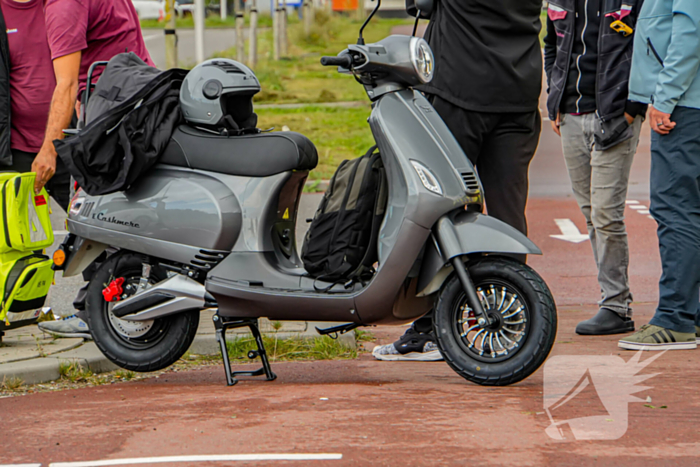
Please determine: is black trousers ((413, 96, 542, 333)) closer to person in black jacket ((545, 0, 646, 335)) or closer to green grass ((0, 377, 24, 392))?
person in black jacket ((545, 0, 646, 335))

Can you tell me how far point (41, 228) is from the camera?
17.3 feet

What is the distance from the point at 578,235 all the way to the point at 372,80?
542 cm

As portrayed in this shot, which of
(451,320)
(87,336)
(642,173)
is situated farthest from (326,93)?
(451,320)

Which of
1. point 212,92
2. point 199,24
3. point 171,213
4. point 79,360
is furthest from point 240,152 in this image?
point 199,24

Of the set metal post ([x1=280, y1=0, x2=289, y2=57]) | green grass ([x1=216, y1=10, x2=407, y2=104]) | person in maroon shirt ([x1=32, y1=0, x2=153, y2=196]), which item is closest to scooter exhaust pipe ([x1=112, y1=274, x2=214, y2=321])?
person in maroon shirt ([x1=32, y1=0, x2=153, y2=196])

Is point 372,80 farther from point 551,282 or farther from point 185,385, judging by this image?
point 551,282

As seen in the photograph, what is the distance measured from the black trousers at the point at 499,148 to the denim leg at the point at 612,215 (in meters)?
0.74

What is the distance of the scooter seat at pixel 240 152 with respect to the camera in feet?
14.3

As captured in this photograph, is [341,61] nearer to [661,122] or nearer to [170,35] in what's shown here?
[661,122]

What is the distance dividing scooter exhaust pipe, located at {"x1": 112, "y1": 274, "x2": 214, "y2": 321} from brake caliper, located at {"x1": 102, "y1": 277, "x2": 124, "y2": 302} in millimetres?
122

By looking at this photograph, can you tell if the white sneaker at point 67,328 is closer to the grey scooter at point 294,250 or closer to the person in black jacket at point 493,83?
the grey scooter at point 294,250

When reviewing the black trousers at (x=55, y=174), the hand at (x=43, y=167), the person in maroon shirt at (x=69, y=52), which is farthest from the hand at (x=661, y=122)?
the black trousers at (x=55, y=174)

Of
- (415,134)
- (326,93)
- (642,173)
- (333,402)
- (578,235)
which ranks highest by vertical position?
(415,134)

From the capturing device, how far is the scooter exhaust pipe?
14.4 ft
